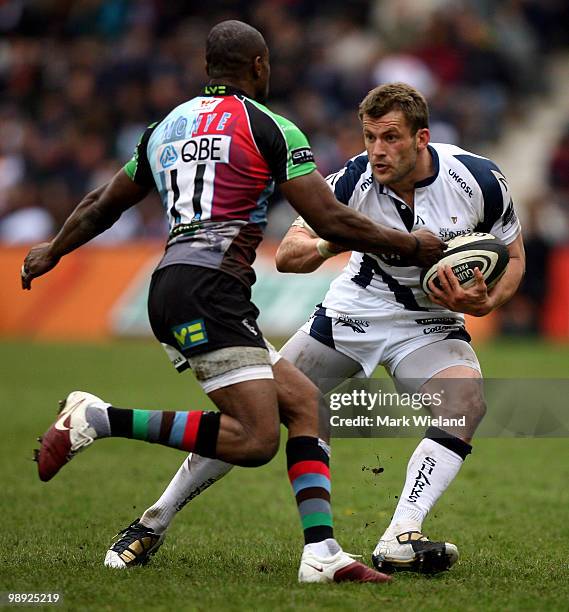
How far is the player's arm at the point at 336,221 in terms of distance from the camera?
5.38m

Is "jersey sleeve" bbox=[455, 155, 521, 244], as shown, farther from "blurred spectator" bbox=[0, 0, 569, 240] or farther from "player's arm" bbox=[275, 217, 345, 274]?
"blurred spectator" bbox=[0, 0, 569, 240]

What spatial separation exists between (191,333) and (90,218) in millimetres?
1005

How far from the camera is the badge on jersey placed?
5352 mm

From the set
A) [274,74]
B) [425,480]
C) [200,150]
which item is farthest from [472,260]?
[274,74]

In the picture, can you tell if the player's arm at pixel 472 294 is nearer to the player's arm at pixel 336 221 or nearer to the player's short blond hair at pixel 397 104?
the player's arm at pixel 336 221

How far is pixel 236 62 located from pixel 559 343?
12.5 meters

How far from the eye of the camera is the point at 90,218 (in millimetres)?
Answer: 6004

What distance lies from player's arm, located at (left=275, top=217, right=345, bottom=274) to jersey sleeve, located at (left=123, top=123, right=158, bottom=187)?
2.53 ft

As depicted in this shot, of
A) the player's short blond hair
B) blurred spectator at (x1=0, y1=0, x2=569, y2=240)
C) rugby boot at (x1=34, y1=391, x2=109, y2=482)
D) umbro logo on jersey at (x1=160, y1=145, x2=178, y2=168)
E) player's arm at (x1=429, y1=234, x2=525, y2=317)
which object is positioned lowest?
rugby boot at (x1=34, y1=391, x2=109, y2=482)

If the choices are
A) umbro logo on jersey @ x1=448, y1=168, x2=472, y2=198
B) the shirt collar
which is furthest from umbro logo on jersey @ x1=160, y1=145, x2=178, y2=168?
umbro logo on jersey @ x1=448, y1=168, x2=472, y2=198

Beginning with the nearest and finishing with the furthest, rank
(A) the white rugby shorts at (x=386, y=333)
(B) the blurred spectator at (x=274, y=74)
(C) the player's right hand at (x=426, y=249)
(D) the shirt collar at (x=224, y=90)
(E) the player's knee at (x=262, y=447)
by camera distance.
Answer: (E) the player's knee at (x=262, y=447)
(D) the shirt collar at (x=224, y=90)
(C) the player's right hand at (x=426, y=249)
(A) the white rugby shorts at (x=386, y=333)
(B) the blurred spectator at (x=274, y=74)

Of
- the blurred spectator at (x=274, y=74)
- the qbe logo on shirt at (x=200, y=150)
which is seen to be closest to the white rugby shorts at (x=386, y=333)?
the qbe logo on shirt at (x=200, y=150)

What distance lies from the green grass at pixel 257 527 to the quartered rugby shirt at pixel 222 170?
1.43 meters

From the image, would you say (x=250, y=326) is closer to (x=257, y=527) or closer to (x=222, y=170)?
(x=222, y=170)
